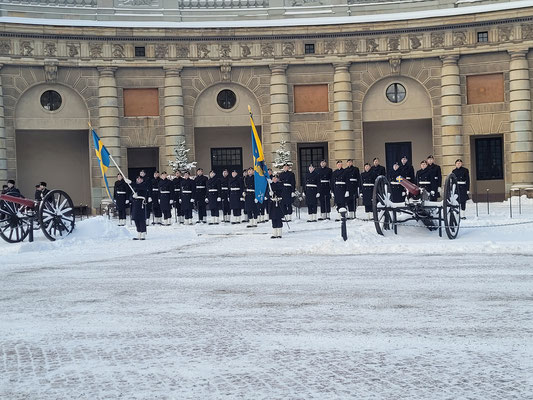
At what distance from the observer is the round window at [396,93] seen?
35.2m

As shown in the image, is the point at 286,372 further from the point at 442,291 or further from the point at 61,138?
the point at 61,138

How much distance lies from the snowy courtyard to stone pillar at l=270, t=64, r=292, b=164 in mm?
20425

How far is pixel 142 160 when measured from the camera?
36781mm

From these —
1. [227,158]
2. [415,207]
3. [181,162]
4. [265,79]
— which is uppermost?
[265,79]

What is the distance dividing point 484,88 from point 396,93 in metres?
4.06

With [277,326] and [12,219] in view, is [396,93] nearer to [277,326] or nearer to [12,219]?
[12,219]

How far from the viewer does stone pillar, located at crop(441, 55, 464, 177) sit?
3419 cm

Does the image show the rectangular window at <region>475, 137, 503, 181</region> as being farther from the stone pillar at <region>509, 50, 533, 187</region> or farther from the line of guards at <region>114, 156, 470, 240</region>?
the line of guards at <region>114, 156, 470, 240</region>

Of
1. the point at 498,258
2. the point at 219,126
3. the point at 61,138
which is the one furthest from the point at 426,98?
the point at 498,258

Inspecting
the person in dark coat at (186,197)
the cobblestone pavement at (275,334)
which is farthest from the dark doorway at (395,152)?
the cobblestone pavement at (275,334)

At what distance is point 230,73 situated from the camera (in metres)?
35.2

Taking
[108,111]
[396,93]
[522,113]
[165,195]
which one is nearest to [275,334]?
[165,195]

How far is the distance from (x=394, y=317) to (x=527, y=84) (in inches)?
1114

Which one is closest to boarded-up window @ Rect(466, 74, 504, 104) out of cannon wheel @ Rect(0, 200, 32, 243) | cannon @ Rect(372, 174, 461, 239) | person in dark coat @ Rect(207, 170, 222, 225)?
person in dark coat @ Rect(207, 170, 222, 225)
